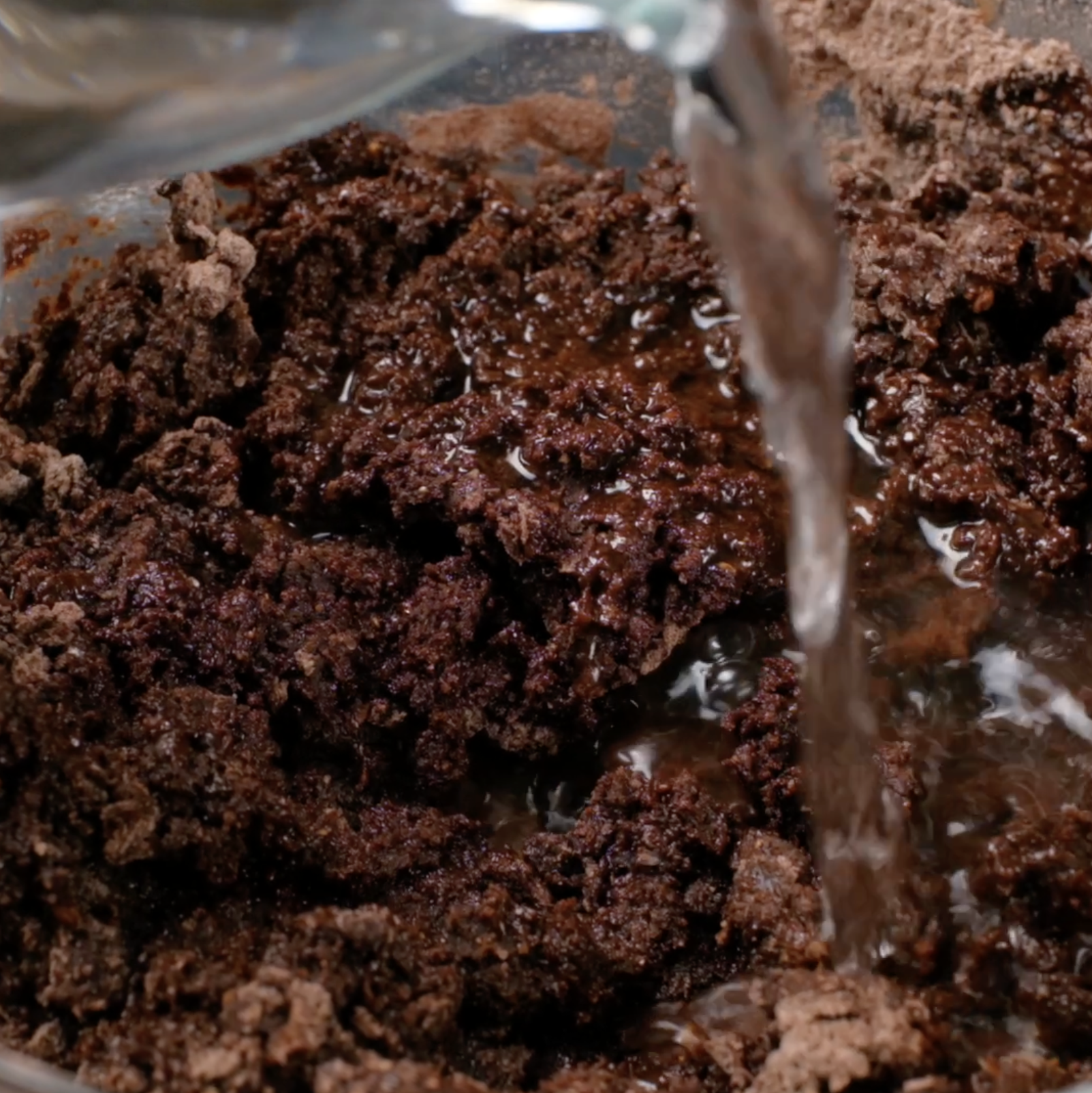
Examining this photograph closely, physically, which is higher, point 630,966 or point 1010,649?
point 1010,649

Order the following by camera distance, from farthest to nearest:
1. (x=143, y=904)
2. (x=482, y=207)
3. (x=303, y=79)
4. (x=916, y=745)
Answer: (x=482, y=207), (x=916, y=745), (x=143, y=904), (x=303, y=79)

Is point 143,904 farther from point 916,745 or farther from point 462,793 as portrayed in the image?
point 916,745

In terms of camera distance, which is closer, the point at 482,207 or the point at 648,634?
the point at 648,634

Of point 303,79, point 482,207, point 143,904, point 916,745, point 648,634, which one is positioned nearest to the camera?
point 303,79

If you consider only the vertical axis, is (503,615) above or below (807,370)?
below

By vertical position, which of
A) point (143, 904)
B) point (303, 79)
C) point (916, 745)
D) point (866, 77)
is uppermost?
point (866, 77)

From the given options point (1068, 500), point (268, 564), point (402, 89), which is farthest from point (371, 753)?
point (1068, 500)

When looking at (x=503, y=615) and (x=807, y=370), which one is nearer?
(x=807, y=370)
